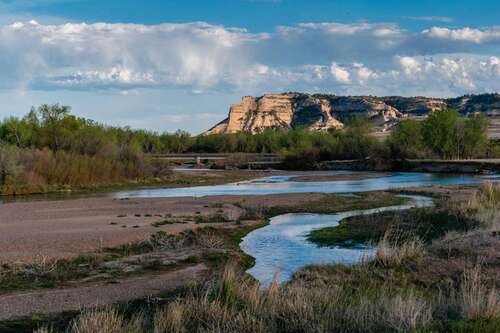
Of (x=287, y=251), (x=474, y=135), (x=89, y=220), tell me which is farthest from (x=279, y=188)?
(x=474, y=135)

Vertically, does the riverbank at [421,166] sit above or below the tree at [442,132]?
below

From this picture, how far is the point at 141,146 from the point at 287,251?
283 feet

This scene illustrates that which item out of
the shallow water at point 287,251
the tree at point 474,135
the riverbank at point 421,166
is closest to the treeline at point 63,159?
the shallow water at point 287,251

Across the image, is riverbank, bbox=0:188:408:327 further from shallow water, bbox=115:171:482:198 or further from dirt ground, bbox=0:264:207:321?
shallow water, bbox=115:171:482:198

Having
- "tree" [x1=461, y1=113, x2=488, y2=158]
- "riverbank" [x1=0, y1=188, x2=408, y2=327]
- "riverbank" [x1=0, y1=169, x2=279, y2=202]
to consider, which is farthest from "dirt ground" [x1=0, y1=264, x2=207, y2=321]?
"tree" [x1=461, y1=113, x2=488, y2=158]

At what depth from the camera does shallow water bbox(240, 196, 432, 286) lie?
1792cm

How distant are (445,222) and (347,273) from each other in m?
10.2

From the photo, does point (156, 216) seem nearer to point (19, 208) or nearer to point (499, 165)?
point (19, 208)

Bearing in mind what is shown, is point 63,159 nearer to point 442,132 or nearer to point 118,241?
point 118,241

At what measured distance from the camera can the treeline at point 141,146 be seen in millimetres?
53750

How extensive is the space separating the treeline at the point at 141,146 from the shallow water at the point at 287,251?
Answer: 96.8ft

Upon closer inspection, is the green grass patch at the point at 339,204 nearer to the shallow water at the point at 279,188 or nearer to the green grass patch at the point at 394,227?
the green grass patch at the point at 394,227

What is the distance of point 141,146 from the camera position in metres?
105

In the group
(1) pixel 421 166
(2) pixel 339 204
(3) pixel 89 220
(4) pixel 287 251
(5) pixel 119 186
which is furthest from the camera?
(1) pixel 421 166
